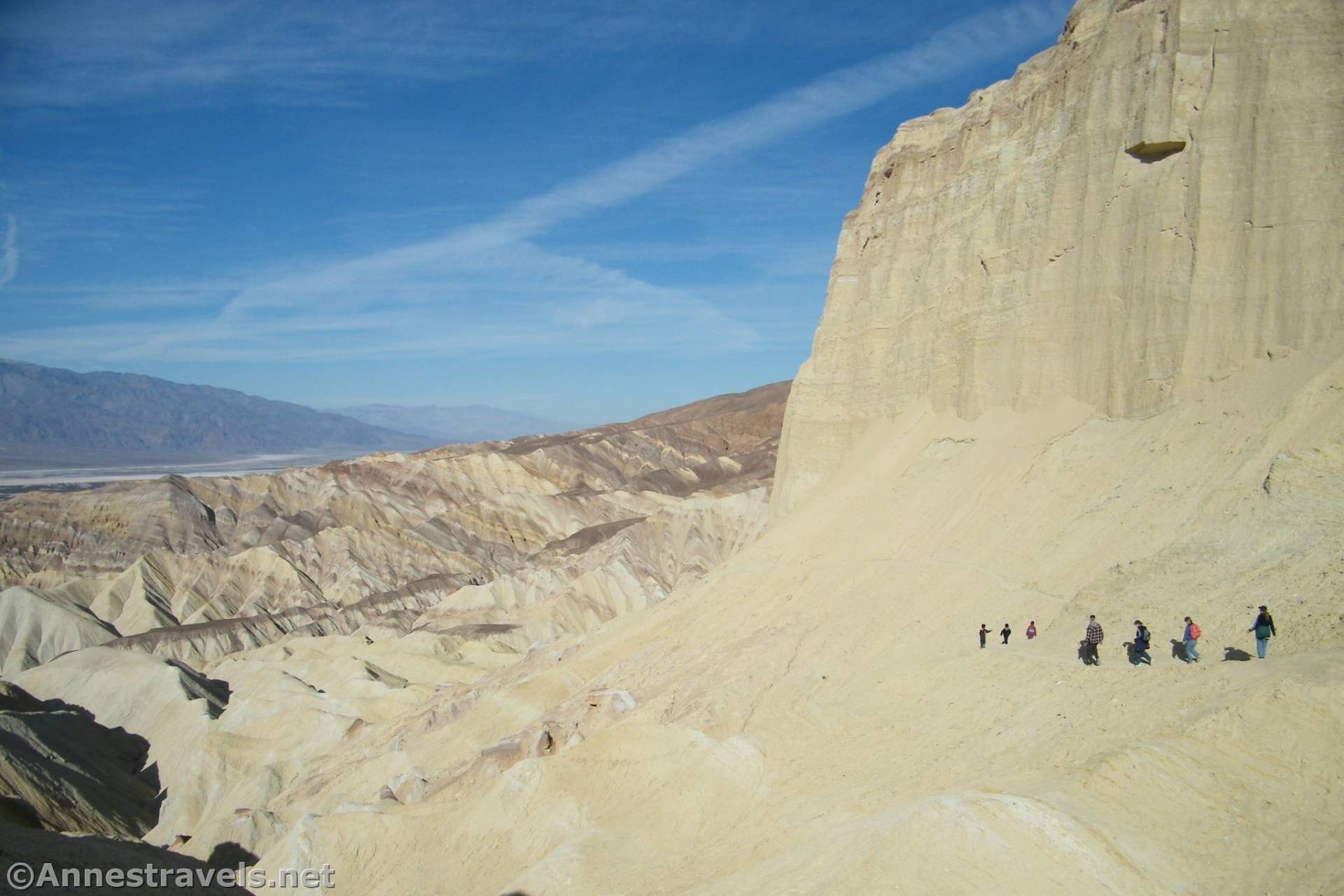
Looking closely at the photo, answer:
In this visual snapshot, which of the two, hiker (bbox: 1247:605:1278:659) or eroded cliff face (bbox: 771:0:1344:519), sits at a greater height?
eroded cliff face (bbox: 771:0:1344:519)

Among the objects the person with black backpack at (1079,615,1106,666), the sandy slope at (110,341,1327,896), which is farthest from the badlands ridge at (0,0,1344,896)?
the person with black backpack at (1079,615,1106,666)

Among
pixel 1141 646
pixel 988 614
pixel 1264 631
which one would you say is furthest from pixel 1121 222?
pixel 1264 631

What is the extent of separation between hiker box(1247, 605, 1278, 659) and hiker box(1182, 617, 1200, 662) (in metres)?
0.75

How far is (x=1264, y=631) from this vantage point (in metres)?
12.7

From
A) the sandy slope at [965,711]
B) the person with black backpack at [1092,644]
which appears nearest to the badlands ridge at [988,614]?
the sandy slope at [965,711]

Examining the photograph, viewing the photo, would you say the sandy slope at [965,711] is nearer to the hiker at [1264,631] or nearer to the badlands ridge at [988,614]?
the badlands ridge at [988,614]

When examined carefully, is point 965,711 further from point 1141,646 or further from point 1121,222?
point 1121,222

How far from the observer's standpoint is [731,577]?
2647 cm

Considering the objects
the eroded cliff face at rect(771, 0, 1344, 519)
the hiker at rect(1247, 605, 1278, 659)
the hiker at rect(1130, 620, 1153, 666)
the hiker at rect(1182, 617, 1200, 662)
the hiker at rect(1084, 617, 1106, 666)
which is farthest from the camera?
the eroded cliff face at rect(771, 0, 1344, 519)

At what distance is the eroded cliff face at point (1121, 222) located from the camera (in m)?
17.2

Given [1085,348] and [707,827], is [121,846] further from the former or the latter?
[1085,348]

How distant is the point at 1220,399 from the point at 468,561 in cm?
5241

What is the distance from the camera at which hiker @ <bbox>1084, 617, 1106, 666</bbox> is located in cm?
1461

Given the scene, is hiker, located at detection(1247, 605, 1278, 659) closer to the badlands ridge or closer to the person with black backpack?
the badlands ridge
